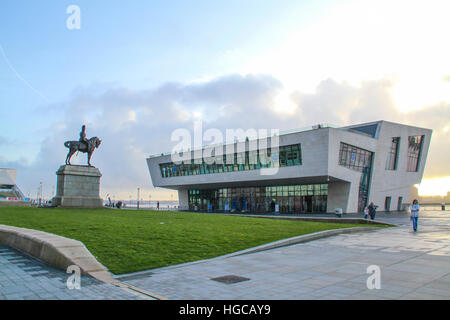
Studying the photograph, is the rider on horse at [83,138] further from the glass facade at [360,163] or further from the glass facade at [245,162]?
the glass facade at [360,163]

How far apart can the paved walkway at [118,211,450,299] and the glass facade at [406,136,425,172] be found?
45420 mm

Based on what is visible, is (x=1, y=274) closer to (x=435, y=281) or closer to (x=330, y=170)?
(x=435, y=281)

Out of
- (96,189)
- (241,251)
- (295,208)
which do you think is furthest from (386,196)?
(241,251)

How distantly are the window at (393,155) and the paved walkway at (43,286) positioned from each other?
163 feet

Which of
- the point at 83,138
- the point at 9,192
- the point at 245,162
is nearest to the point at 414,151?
the point at 245,162

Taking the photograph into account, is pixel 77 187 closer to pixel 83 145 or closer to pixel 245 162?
pixel 83 145

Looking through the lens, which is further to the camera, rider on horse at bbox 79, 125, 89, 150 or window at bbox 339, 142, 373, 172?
window at bbox 339, 142, 373, 172

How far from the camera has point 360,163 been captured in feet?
151

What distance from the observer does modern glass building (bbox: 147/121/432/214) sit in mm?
42812

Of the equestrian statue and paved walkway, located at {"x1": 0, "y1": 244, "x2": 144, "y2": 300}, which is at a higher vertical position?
the equestrian statue

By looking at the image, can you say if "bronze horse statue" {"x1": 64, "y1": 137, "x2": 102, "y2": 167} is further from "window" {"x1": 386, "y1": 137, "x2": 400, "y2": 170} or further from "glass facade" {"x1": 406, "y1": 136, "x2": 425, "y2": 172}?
"glass facade" {"x1": 406, "y1": 136, "x2": 425, "y2": 172}

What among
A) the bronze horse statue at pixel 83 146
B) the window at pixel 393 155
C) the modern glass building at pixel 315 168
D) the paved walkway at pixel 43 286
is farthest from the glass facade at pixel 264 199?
the paved walkway at pixel 43 286

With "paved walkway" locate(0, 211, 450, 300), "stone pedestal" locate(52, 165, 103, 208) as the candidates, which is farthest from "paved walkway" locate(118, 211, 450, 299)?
"stone pedestal" locate(52, 165, 103, 208)
